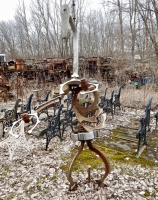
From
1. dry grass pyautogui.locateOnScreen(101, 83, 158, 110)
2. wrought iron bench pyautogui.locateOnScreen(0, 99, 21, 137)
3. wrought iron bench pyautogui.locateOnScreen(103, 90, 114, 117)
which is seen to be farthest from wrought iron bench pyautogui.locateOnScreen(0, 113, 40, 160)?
dry grass pyautogui.locateOnScreen(101, 83, 158, 110)

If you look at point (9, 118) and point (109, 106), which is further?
point (109, 106)

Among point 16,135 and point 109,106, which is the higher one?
point 16,135

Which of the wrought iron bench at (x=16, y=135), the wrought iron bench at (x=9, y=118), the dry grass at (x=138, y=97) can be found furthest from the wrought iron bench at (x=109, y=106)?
the wrought iron bench at (x=16, y=135)

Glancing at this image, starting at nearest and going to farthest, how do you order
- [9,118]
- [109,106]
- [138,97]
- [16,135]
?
[16,135] < [9,118] < [109,106] < [138,97]

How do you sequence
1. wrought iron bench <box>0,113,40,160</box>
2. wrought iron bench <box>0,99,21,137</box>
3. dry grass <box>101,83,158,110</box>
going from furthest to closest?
1. dry grass <box>101,83,158,110</box>
2. wrought iron bench <box>0,99,21,137</box>
3. wrought iron bench <box>0,113,40,160</box>

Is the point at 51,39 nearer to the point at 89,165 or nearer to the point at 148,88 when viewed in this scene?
the point at 148,88

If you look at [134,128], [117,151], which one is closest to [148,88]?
[134,128]

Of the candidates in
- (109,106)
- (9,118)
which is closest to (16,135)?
(9,118)

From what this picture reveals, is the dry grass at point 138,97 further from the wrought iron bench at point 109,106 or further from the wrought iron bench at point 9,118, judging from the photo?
the wrought iron bench at point 9,118

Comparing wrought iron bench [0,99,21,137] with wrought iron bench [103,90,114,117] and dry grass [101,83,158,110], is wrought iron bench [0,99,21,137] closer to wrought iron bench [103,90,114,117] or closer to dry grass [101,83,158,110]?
wrought iron bench [103,90,114,117]

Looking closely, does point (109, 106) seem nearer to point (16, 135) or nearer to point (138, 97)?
point (138, 97)

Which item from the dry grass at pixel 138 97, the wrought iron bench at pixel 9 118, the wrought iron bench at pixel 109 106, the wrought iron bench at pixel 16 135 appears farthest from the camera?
the dry grass at pixel 138 97

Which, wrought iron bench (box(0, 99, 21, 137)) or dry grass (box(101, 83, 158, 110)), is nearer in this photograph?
wrought iron bench (box(0, 99, 21, 137))

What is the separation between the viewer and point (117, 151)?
3.62 m
